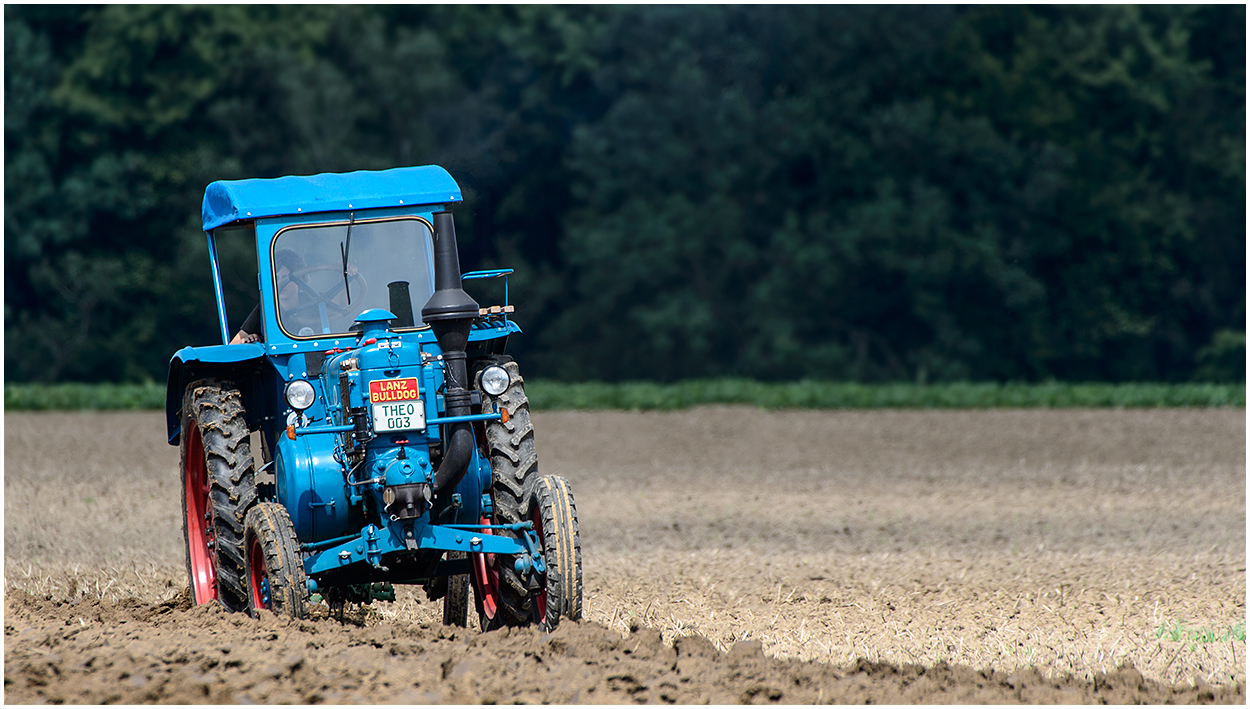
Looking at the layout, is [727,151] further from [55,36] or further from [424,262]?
[424,262]

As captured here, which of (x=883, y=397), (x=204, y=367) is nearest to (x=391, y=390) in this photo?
(x=204, y=367)

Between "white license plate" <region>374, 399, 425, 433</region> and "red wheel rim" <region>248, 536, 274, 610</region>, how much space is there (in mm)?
819

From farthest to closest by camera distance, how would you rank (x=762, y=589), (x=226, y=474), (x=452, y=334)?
(x=762, y=589) → (x=226, y=474) → (x=452, y=334)

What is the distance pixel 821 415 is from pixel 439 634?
20431mm

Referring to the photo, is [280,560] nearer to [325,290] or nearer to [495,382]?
[495,382]

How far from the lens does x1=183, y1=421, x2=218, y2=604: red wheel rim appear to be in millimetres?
7547

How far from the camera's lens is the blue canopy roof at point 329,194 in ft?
23.3

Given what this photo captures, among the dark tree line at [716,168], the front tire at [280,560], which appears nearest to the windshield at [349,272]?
the front tire at [280,560]

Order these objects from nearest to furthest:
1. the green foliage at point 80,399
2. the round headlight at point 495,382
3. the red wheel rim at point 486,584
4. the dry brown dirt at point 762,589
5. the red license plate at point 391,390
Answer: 1. the dry brown dirt at point 762,589
2. the red license plate at point 391,390
3. the round headlight at point 495,382
4. the red wheel rim at point 486,584
5. the green foliage at point 80,399

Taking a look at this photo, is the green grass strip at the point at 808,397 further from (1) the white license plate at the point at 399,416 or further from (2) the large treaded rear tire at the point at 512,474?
(1) the white license plate at the point at 399,416

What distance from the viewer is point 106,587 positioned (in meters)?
8.93

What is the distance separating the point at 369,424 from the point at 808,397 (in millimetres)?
22407

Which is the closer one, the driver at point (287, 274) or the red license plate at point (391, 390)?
the red license plate at point (391, 390)

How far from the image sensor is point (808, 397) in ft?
92.3
